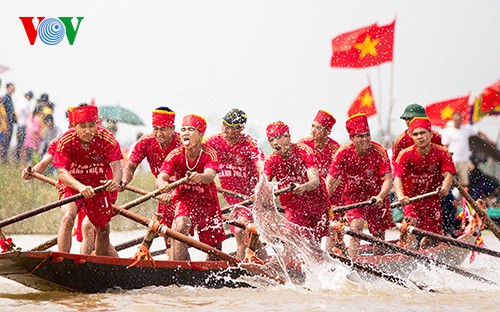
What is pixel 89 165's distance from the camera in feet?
31.6

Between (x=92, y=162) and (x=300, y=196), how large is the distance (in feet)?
7.96

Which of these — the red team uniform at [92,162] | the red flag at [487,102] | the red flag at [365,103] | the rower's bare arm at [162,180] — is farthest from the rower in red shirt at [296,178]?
the red flag at [487,102]

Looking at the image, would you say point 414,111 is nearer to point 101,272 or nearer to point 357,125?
point 357,125

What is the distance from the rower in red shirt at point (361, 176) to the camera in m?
11.8

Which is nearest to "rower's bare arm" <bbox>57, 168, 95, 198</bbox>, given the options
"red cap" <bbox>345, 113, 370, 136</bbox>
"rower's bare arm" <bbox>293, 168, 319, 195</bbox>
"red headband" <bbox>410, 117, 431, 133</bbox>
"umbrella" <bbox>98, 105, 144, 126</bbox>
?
"rower's bare arm" <bbox>293, 168, 319, 195</bbox>

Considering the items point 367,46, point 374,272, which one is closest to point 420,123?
point 374,272

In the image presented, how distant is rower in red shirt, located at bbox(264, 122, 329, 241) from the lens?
11.0 metres

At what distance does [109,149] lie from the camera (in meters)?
9.63

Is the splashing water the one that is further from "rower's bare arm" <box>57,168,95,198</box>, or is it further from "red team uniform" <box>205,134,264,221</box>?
"rower's bare arm" <box>57,168,95,198</box>

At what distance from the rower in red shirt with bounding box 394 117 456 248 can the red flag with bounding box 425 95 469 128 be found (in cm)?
742

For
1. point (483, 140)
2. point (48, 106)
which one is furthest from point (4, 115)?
point (483, 140)

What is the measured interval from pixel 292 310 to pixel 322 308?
33 centimetres

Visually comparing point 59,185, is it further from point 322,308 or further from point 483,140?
point 483,140

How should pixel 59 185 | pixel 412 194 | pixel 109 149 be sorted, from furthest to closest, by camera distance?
1. pixel 412 194
2. pixel 59 185
3. pixel 109 149
